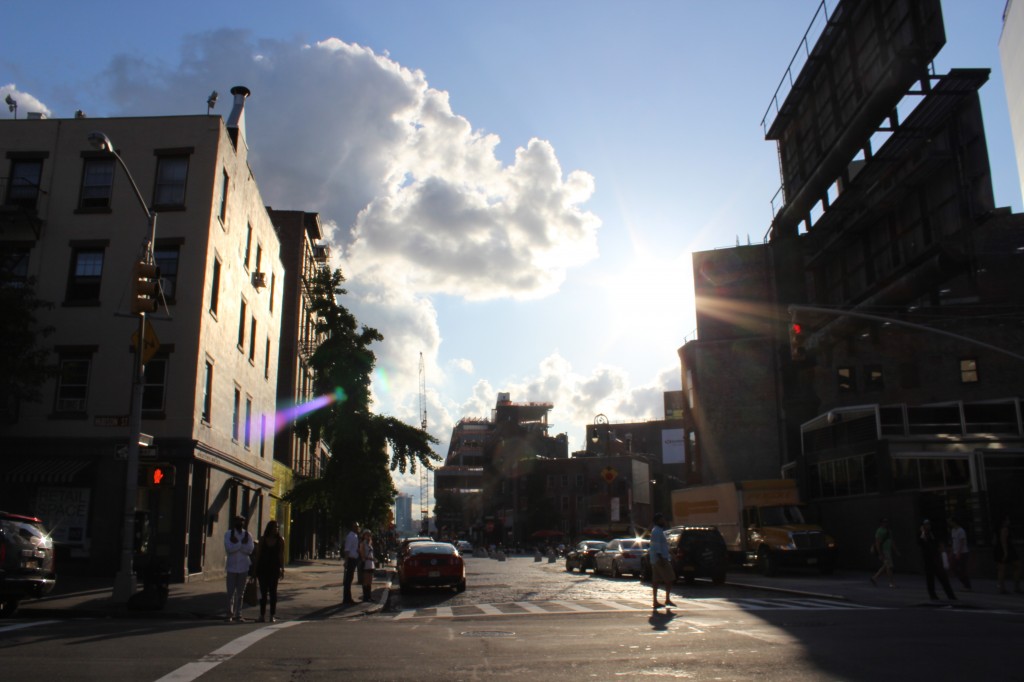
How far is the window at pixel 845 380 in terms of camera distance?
169 ft

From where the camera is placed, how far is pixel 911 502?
28906mm

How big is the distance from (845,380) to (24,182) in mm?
45433

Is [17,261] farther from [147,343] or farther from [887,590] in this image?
[887,590]

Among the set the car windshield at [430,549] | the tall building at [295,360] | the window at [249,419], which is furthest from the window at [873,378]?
the window at [249,419]

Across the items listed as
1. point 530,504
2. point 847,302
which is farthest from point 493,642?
point 530,504

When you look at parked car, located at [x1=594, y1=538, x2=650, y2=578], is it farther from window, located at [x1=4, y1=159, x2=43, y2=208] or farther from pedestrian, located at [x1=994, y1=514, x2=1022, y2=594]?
window, located at [x1=4, y1=159, x2=43, y2=208]

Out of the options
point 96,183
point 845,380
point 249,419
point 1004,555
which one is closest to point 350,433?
point 249,419

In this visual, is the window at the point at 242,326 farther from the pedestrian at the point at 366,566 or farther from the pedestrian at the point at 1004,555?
the pedestrian at the point at 1004,555

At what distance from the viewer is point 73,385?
2527cm

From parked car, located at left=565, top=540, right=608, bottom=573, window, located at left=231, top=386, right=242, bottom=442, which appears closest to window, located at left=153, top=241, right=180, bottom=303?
window, located at left=231, top=386, right=242, bottom=442

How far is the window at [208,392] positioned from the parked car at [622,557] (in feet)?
53.5

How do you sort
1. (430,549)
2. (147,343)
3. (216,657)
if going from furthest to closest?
(430,549) < (147,343) < (216,657)

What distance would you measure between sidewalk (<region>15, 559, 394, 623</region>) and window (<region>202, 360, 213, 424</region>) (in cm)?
533

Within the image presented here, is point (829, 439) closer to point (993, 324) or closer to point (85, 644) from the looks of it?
point (993, 324)
